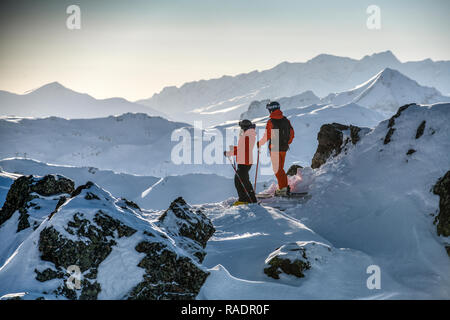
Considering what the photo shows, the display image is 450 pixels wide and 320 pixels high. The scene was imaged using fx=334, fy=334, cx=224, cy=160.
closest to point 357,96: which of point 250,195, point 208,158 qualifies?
point 208,158

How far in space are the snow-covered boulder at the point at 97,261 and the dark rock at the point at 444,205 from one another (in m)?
3.12

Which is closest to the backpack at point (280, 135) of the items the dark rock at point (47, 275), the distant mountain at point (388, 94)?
the dark rock at point (47, 275)

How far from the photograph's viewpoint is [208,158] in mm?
29016

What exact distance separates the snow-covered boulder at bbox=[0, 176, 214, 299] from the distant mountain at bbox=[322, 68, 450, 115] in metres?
95.7

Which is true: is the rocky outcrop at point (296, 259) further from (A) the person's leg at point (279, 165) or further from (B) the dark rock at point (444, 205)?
(A) the person's leg at point (279, 165)

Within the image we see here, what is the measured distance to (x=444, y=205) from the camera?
14.3 feet

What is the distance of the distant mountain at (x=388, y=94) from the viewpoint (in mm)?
95125

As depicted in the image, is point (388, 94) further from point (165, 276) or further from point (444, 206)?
point (165, 276)

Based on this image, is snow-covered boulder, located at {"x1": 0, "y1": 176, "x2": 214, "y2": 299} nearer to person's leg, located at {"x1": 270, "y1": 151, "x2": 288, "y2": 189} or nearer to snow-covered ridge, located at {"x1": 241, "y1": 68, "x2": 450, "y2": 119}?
person's leg, located at {"x1": 270, "y1": 151, "x2": 288, "y2": 189}

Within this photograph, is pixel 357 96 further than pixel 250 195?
Yes
